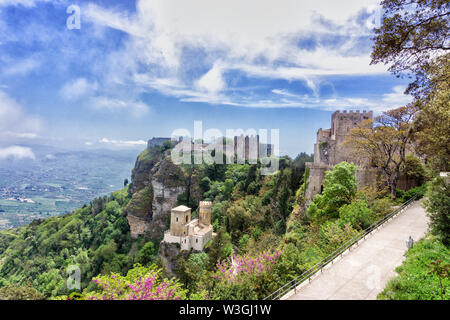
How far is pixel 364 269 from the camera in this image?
28.9 feet

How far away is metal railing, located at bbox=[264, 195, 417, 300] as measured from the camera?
7830 mm

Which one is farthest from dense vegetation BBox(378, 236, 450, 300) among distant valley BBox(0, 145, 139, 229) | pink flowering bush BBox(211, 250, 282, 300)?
distant valley BBox(0, 145, 139, 229)

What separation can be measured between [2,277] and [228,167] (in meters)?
57.6

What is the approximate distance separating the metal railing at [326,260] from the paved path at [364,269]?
184 mm

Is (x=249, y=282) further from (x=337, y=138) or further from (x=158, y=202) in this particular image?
(x=158, y=202)

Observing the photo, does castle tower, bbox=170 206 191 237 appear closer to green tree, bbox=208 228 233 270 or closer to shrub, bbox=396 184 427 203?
green tree, bbox=208 228 233 270

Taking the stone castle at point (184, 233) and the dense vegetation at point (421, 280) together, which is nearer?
the dense vegetation at point (421, 280)

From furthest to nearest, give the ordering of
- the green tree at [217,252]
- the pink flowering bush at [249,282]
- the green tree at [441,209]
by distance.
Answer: the green tree at [217,252]
the green tree at [441,209]
the pink flowering bush at [249,282]

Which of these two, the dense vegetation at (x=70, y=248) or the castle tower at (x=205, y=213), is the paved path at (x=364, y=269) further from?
the dense vegetation at (x=70, y=248)

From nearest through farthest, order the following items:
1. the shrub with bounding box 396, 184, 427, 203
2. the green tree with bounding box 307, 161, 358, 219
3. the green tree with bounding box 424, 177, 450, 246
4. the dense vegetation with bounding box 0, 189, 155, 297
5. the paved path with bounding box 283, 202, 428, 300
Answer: the paved path with bounding box 283, 202, 428, 300, the green tree with bounding box 424, 177, 450, 246, the green tree with bounding box 307, 161, 358, 219, the shrub with bounding box 396, 184, 427, 203, the dense vegetation with bounding box 0, 189, 155, 297

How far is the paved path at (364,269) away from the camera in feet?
24.7

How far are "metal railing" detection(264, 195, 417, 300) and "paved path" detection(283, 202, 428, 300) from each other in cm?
18

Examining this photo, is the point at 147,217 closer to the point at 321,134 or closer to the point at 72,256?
the point at 72,256

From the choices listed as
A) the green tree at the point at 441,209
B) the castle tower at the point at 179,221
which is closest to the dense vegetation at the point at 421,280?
the green tree at the point at 441,209
